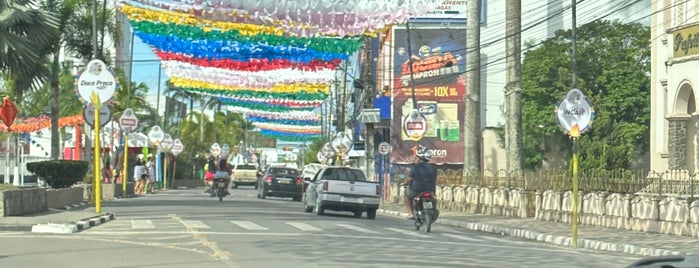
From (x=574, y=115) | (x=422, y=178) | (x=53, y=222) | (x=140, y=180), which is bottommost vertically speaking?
(x=53, y=222)

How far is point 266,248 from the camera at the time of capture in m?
16.6

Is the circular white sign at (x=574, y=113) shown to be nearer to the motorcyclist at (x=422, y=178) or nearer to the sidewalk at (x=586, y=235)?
the sidewalk at (x=586, y=235)

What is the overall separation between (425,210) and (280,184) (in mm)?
26615

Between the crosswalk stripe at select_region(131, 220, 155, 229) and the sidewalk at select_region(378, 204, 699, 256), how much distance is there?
8.30 m

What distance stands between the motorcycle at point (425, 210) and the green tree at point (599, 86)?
37.1 meters

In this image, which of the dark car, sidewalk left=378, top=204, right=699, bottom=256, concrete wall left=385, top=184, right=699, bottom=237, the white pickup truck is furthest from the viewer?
the dark car

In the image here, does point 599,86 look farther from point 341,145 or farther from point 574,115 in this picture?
point 574,115

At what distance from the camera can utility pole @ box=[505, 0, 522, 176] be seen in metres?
32.5

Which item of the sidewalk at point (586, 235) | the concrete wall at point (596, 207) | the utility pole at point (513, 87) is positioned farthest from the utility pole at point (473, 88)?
the sidewalk at point (586, 235)

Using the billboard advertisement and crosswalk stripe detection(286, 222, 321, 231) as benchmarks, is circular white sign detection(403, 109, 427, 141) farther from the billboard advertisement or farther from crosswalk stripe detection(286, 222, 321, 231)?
the billboard advertisement

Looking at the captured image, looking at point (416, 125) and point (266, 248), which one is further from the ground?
point (416, 125)

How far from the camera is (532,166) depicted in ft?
209

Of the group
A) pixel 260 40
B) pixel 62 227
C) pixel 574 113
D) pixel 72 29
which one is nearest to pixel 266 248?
pixel 62 227

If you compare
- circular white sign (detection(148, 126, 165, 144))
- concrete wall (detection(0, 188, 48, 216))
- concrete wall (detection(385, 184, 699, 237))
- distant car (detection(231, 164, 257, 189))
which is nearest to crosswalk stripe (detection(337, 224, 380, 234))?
concrete wall (detection(385, 184, 699, 237))
